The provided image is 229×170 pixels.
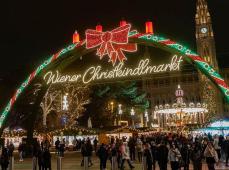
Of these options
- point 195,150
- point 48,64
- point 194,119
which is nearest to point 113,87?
point 194,119

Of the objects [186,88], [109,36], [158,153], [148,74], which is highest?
[186,88]

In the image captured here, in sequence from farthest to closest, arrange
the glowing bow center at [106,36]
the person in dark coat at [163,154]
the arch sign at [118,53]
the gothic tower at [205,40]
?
the gothic tower at [205,40] → the glowing bow center at [106,36] → the arch sign at [118,53] → the person in dark coat at [163,154]

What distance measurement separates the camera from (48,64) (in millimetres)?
24047

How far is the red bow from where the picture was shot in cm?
2214

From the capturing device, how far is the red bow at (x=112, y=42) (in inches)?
872

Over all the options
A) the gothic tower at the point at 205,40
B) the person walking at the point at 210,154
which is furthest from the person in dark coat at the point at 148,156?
the gothic tower at the point at 205,40

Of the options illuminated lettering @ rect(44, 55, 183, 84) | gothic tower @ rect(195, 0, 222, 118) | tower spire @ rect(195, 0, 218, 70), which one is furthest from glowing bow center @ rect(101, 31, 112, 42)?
tower spire @ rect(195, 0, 218, 70)

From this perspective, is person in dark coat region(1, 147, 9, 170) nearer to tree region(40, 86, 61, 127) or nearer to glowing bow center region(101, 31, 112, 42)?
glowing bow center region(101, 31, 112, 42)

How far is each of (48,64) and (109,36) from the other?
4.76 meters

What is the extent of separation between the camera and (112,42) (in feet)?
73.8

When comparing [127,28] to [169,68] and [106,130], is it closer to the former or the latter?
[169,68]

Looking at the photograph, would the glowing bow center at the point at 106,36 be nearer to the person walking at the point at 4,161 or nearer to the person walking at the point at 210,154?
the person walking at the point at 4,161

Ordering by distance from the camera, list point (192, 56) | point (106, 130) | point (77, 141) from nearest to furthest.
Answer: point (192, 56) → point (77, 141) → point (106, 130)

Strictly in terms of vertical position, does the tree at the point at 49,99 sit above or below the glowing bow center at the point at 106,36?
below
